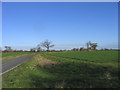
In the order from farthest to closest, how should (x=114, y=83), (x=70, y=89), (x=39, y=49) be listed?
(x=39, y=49), (x=114, y=83), (x=70, y=89)

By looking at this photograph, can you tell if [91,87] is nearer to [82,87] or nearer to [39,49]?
[82,87]

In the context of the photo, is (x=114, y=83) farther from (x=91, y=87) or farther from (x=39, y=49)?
(x=39, y=49)

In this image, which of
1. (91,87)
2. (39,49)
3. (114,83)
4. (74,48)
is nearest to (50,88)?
(91,87)

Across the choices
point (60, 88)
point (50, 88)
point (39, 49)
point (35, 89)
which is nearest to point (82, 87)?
point (60, 88)

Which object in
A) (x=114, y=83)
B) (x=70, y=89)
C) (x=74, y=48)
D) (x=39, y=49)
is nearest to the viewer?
(x=70, y=89)

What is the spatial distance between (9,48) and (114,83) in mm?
124521

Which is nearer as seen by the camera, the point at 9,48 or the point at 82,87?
the point at 82,87

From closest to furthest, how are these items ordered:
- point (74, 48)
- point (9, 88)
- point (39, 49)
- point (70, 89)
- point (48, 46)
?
point (70, 89) < point (9, 88) < point (74, 48) < point (39, 49) < point (48, 46)

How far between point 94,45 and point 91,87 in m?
122

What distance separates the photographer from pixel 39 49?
122 meters

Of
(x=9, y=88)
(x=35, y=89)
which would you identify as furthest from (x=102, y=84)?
(x=9, y=88)

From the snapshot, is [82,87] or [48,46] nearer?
[82,87]

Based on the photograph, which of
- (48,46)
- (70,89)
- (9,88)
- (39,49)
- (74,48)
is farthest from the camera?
(48,46)

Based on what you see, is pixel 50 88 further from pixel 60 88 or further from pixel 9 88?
pixel 9 88
